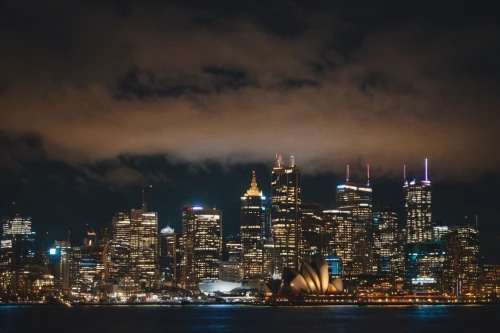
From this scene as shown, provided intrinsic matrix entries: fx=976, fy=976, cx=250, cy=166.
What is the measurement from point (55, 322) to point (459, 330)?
57.0 m

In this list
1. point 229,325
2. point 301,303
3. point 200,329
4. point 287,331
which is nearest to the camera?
point 287,331

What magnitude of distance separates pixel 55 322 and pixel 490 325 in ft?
196

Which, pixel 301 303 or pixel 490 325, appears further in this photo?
pixel 301 303

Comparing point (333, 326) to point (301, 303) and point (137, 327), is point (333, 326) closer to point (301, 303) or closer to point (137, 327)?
point (137, 327)

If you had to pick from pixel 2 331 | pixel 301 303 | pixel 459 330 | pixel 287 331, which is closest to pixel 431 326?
pixel 459 330

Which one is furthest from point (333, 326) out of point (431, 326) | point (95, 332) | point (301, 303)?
point (301, 303)

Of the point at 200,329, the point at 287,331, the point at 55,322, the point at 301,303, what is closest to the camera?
the point at 287,331

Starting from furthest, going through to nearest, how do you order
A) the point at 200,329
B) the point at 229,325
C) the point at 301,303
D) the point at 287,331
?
the point at 301,303, the point at 229,325, the point at 200,329, the point at 287,331

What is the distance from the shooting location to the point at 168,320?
141m

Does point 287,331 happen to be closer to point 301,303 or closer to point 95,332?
point 95,332

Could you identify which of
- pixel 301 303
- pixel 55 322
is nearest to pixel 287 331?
pixel 55 322

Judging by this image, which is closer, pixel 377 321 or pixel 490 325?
pixel 490 325

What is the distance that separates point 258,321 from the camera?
134375mm

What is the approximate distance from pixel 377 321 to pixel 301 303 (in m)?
64.5
